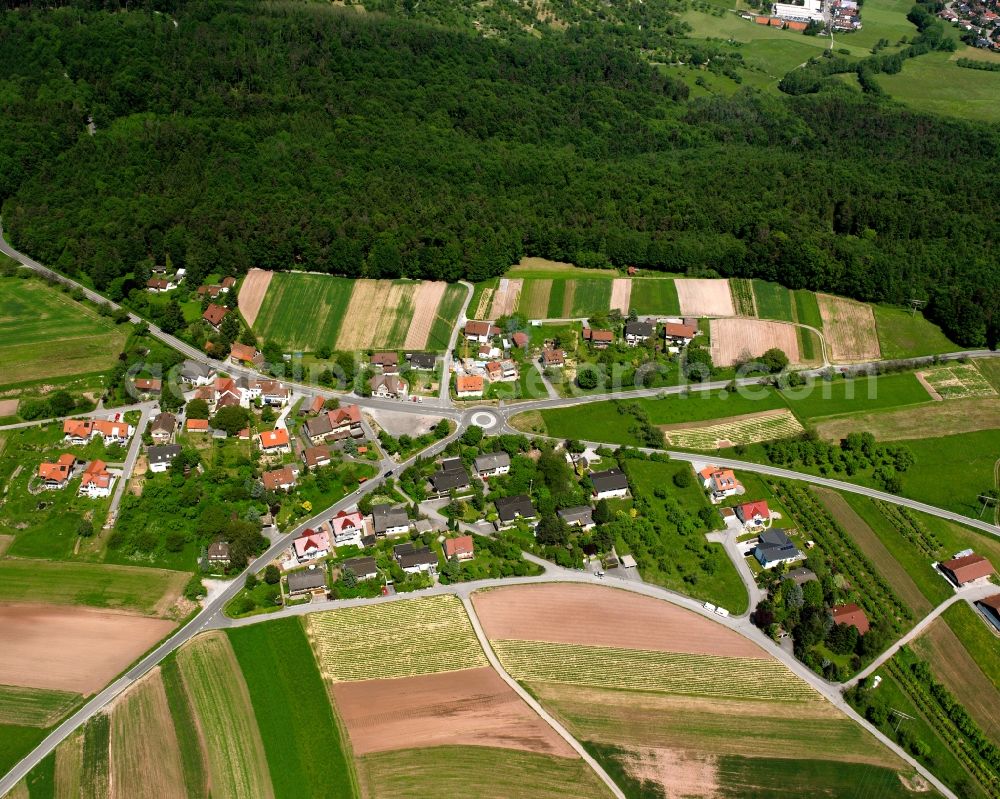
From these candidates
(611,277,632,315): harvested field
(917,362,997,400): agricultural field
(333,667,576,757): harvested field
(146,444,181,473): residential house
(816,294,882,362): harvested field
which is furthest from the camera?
(611,277,632,315): harvested field

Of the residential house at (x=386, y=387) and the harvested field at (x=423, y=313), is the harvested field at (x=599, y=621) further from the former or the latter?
the harvested field at (x=423, y=313)

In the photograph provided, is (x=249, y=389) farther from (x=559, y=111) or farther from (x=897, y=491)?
(x=559, y=111)

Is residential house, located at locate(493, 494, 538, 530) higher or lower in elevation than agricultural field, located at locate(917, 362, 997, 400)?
lower

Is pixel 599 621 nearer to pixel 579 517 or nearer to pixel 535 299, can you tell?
pixel 579 517

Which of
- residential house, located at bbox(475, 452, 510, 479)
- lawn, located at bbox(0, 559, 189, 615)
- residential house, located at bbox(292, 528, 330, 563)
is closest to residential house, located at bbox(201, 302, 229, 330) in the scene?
lawn, located at bbox(0, 559, 189, 615)

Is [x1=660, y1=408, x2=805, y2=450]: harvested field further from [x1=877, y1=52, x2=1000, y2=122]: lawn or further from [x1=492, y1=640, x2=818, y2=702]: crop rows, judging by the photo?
[x1=877, y1=52, x2=1000, y2=122]: lawn

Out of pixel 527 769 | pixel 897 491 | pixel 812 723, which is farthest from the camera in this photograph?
pixel 897 491

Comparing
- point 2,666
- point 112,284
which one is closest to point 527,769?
point 2,666

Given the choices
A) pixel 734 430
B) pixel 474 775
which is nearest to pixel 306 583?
pixel 474 775
